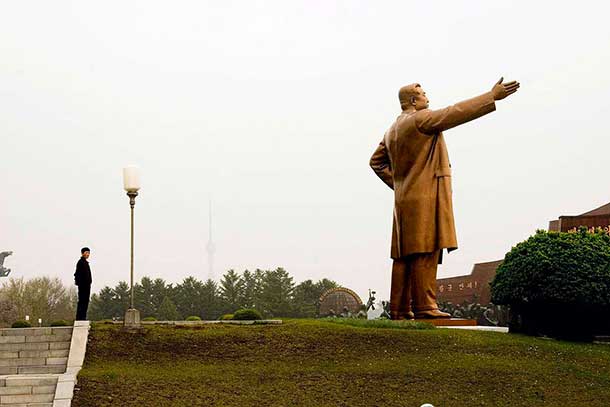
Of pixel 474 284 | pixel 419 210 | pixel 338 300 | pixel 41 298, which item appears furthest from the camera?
pixel 41 298

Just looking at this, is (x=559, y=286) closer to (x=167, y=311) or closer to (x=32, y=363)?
(x=32, y=363)

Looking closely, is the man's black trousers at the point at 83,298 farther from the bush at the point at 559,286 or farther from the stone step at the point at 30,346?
the bush at the point at 559,286

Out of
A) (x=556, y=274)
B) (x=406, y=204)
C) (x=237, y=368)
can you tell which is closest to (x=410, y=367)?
(x=237, y=368)

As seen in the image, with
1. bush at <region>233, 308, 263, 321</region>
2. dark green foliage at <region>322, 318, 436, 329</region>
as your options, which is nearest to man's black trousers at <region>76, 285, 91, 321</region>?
bush at <region>233, 308, 263, 321</region>

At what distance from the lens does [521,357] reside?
15016 millimetres

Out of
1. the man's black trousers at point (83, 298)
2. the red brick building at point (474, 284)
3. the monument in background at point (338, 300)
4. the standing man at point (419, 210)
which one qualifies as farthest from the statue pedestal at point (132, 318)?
the red brick building at point (474, 284)

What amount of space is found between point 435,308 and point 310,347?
12.2 ft

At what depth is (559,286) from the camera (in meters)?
18.0

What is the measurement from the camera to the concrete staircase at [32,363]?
12352 mm

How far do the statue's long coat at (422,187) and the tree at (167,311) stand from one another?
31.5 meters

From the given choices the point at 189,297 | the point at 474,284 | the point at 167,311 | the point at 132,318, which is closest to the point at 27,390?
the point at 132,318

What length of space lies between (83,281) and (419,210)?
7.03 meters

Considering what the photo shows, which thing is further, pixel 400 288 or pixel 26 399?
Result: pixel 400 288

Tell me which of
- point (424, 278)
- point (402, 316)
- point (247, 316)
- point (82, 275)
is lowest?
point (402, 316)
